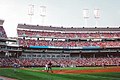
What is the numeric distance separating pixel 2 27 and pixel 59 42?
1783cm

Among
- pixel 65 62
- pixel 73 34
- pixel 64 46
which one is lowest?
pixel 65 62

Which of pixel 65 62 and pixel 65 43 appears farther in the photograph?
pixel 65 43

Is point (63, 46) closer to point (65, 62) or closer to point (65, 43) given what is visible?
point (65, 43)

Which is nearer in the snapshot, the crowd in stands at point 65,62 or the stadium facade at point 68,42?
the crowd in stands at point 65,62

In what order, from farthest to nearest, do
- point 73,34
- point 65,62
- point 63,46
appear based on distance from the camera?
point 73,34 < point 63,46 < point 65,62

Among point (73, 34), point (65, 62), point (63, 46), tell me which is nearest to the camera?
point (65, 62)

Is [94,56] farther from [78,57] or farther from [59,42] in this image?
[59,42]

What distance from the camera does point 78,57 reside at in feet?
273

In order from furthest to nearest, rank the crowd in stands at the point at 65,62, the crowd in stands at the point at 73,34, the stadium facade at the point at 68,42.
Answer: the crowd in stands at the point at 73,34
the stadium facade at the point at 68,42
the crowd in stands at the point at 65,62

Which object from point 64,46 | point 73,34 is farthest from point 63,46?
point 73,34

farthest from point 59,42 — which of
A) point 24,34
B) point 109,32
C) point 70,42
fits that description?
point 109,32

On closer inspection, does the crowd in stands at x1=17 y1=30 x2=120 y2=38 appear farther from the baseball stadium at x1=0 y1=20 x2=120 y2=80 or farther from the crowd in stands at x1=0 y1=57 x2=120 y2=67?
the crowd in stands at x1=0 y1=57 x2=120 y2=67

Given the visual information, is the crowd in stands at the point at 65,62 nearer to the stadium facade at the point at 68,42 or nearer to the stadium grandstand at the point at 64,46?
the stadium grandstand at the point at 64,46

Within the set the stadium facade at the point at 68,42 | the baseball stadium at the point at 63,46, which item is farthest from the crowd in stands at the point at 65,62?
the stadium facade at the point at 68,42
